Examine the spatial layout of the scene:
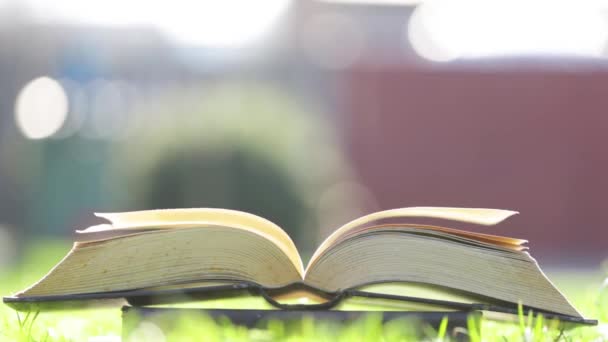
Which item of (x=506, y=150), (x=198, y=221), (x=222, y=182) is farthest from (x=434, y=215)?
(x=506, y=150)

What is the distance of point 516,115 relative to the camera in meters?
9.07

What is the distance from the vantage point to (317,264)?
1.40 meters

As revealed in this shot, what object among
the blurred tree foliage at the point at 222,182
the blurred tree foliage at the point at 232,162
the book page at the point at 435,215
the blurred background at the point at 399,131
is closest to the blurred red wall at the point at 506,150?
the blurred background at the point at 399,131

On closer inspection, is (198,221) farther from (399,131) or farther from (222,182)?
(399,131)

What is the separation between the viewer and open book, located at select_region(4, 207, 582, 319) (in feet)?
4.51

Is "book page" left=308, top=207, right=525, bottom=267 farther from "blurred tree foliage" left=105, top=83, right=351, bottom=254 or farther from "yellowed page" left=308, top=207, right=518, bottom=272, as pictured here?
"blurred tree foliage" left=105, top=83, right=351, bottom=254

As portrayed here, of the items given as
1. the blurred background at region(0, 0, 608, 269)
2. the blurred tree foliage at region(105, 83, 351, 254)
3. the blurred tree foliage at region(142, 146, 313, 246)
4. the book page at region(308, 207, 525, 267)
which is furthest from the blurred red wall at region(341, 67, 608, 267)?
the book page at region(308, 207, 525, 267)

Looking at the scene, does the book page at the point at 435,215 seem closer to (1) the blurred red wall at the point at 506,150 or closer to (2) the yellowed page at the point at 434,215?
(2) the yellowed page at the point at 434,215

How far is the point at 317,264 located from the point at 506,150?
7.93 meters

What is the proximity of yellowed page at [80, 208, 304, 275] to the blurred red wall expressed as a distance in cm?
747

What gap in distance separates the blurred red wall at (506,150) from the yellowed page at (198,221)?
7.47m

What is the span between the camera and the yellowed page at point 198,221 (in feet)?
4.68

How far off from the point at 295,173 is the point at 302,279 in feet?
13.7

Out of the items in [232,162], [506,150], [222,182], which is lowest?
[222,182]
